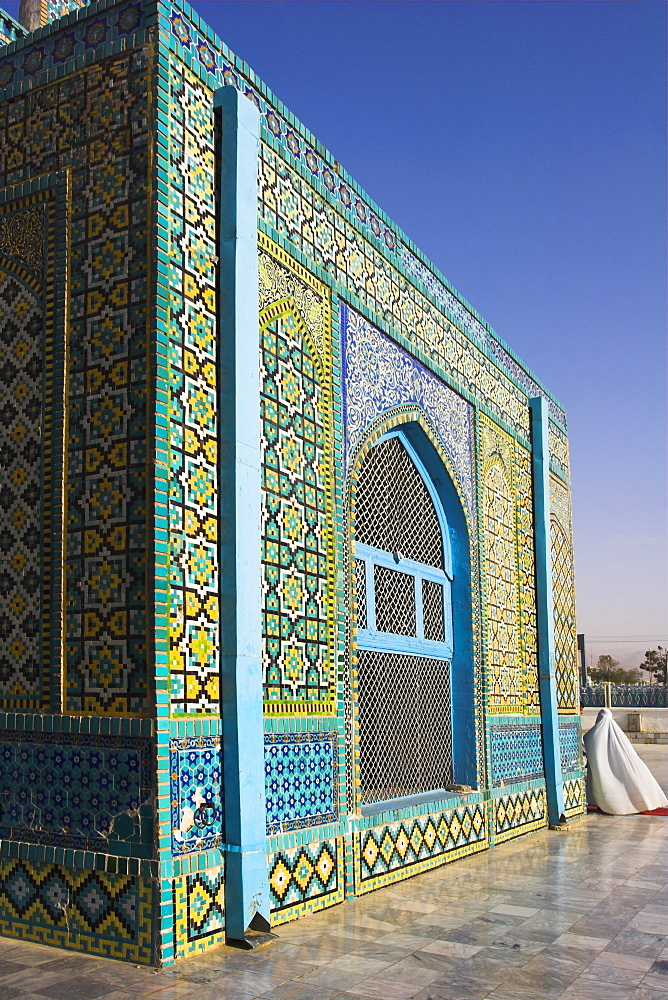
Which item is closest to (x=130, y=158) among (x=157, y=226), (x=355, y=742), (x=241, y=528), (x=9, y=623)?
(x=157, y=226)

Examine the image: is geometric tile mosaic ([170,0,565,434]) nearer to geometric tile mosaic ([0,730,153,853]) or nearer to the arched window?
the arched window

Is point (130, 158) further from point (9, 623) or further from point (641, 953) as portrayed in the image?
point (641, 953)

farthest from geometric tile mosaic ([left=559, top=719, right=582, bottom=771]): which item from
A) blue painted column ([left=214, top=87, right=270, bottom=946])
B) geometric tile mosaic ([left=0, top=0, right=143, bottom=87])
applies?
geometric tile mosaic ([left=0, top=0, right=143, bottom=87])

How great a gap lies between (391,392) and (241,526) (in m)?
2.22

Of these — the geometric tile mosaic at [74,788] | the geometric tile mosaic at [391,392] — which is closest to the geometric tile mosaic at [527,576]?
the geometric tile mosaic at [391,392]

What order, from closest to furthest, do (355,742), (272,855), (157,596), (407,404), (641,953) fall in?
(157,596) < (641,953) < (272,855) < (355,742) < (407,404)

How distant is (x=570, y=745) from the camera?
368 inches

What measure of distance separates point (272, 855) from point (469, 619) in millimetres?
3161

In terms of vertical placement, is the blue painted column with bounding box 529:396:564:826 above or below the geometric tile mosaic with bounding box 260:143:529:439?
below

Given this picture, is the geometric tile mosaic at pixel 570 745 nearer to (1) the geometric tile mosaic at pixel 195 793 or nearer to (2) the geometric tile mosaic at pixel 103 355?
(1) the geometric tile mosaic at pixel 195 793

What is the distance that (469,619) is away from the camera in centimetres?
724

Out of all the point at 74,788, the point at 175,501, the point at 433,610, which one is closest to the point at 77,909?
the point at 74,788

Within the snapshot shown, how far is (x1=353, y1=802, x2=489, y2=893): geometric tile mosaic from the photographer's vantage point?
17.4ft

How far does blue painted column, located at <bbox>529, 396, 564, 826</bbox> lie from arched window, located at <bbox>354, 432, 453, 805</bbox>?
1.81m
